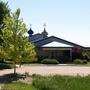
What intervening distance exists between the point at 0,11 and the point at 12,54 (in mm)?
16976

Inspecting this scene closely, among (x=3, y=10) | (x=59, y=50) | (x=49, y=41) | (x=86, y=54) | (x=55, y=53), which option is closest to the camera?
(x=3, y=10)

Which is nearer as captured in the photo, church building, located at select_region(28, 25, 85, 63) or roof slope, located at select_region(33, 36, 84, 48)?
church building, located at select_region(28, 25, 85, 63)

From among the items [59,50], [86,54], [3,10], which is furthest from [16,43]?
[86,54]

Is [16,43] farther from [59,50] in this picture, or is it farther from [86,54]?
[86,54]

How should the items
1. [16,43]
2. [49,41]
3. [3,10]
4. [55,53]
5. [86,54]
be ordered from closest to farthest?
1. [16,43]
2. [3,10]
3. [86,54]
4. [55,53]
5. [49,41]

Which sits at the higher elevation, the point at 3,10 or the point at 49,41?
the point at 3,10

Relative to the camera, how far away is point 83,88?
19625mm

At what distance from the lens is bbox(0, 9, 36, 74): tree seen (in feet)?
103

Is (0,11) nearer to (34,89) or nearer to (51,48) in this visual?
(51,48)

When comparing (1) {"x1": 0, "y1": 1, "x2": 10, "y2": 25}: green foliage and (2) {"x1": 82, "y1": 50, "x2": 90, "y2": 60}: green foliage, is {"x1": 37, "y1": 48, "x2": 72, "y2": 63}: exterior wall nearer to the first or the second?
(2) {"x1": 82, "y1": 50, "x2": 90, "y2": 60}: green foliage

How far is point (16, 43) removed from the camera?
31.7 meters

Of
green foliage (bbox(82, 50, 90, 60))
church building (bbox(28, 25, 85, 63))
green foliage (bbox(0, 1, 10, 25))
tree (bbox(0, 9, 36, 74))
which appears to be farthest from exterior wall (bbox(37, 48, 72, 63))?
tree (bbox(0, 9, 36, 74))

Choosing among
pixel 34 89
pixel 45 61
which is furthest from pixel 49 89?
pixel 45 61

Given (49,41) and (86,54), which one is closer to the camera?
(86,54)
